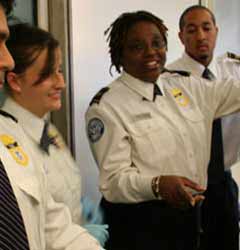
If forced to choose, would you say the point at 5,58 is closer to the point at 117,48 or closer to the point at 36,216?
the point at 36,216

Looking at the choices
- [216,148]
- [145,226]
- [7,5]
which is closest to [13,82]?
[7,5]

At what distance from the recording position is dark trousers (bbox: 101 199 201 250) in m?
1.80

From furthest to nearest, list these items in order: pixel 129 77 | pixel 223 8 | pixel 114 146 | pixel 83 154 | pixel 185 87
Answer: pixel 223 8 < pixel 83 154 < pixel 185 87 < pixel 129 77 < pixel 114 146

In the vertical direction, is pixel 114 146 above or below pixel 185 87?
below

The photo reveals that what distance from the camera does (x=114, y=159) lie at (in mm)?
1739

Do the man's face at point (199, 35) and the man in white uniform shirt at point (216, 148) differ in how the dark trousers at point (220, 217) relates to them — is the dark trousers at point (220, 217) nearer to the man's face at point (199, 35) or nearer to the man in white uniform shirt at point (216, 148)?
the man in white uniform shirt at point (216, 148)

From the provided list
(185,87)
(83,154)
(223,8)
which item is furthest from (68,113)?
(223,8)

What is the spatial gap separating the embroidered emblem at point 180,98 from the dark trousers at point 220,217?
17.6 inches

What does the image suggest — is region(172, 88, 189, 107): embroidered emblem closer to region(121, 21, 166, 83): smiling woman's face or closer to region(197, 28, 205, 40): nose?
region(121, 21, 166, 83): smiling woman's face

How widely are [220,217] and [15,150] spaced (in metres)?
1.34

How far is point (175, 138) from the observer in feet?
6.02

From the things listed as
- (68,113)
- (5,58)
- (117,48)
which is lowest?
(68,113)

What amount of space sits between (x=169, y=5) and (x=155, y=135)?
1.23m

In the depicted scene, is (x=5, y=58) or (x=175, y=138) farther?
(x=175, y=138)
